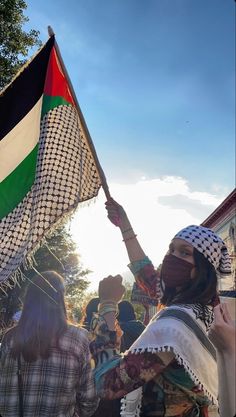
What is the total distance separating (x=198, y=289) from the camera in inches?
87.0

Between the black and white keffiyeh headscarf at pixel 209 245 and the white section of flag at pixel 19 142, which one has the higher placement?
the white section of flag at pixel 19 142

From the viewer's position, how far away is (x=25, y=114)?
337 cm

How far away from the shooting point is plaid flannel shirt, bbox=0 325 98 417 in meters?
2.38

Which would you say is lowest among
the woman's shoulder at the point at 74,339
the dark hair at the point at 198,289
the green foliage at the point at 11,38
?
the woman's shoulder at the point at 74,339

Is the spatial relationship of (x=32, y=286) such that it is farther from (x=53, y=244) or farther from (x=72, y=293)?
(x=72, y=293)

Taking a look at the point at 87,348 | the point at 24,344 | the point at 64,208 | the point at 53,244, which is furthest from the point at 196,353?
the point at 53,244

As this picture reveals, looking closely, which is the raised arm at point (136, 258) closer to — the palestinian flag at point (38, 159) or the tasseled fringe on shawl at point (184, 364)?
the palestinian flag at point (38, 159)

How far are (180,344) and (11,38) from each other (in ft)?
39.5

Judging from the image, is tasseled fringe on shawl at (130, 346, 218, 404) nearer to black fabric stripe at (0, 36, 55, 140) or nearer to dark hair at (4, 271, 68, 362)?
dark hair at (4, 271, 68, 362)

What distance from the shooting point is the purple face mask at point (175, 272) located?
7.38 ft

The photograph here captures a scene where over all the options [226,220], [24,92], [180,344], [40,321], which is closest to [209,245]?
[180,344]

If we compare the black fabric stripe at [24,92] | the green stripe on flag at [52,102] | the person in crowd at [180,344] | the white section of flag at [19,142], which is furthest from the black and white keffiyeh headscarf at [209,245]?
the black fabric stripe at [24,92]

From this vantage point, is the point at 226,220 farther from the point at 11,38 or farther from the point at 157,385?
the point at 157,385

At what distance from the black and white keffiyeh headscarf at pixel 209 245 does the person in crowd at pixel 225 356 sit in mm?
655
